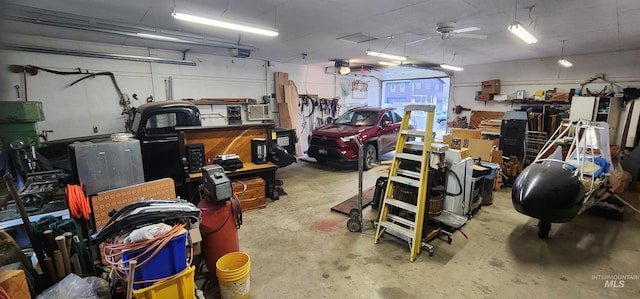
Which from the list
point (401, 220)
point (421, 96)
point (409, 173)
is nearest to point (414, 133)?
point (409, 173)

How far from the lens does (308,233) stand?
3.43 metres

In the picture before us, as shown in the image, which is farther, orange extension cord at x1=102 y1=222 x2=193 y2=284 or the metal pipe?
the metal pipe

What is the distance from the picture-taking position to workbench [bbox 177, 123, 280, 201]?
4.07 m

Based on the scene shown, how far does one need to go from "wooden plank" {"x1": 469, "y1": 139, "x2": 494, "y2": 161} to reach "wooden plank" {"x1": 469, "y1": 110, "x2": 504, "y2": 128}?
11.3 feet

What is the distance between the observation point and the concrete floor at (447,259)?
7.86 ft

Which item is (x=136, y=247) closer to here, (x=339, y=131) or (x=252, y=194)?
(x=252, y=194)

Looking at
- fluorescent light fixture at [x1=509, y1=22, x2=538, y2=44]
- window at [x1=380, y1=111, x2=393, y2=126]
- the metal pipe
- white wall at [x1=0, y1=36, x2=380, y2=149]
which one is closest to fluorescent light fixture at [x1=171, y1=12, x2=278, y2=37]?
white wall at [x1=0, y1=36, x2=380, y2=149]

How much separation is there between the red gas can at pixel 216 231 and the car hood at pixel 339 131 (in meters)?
4.06

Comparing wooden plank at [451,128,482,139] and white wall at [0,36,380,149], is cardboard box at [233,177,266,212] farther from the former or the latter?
wooden plank at [451,128,482,139]

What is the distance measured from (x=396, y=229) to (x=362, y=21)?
3.00 meters

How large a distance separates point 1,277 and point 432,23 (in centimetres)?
512

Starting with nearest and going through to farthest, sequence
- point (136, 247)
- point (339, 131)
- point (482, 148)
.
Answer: point (136, 247)
point (482, 148)
point (339, 131)

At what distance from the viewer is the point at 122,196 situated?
111 inches

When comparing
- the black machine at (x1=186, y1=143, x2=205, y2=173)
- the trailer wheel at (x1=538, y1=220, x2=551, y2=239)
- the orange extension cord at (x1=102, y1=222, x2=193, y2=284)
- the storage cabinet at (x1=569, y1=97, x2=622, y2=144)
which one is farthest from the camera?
the storage cabinet at (x1=569, y1=97, x2=622, y2=144)
